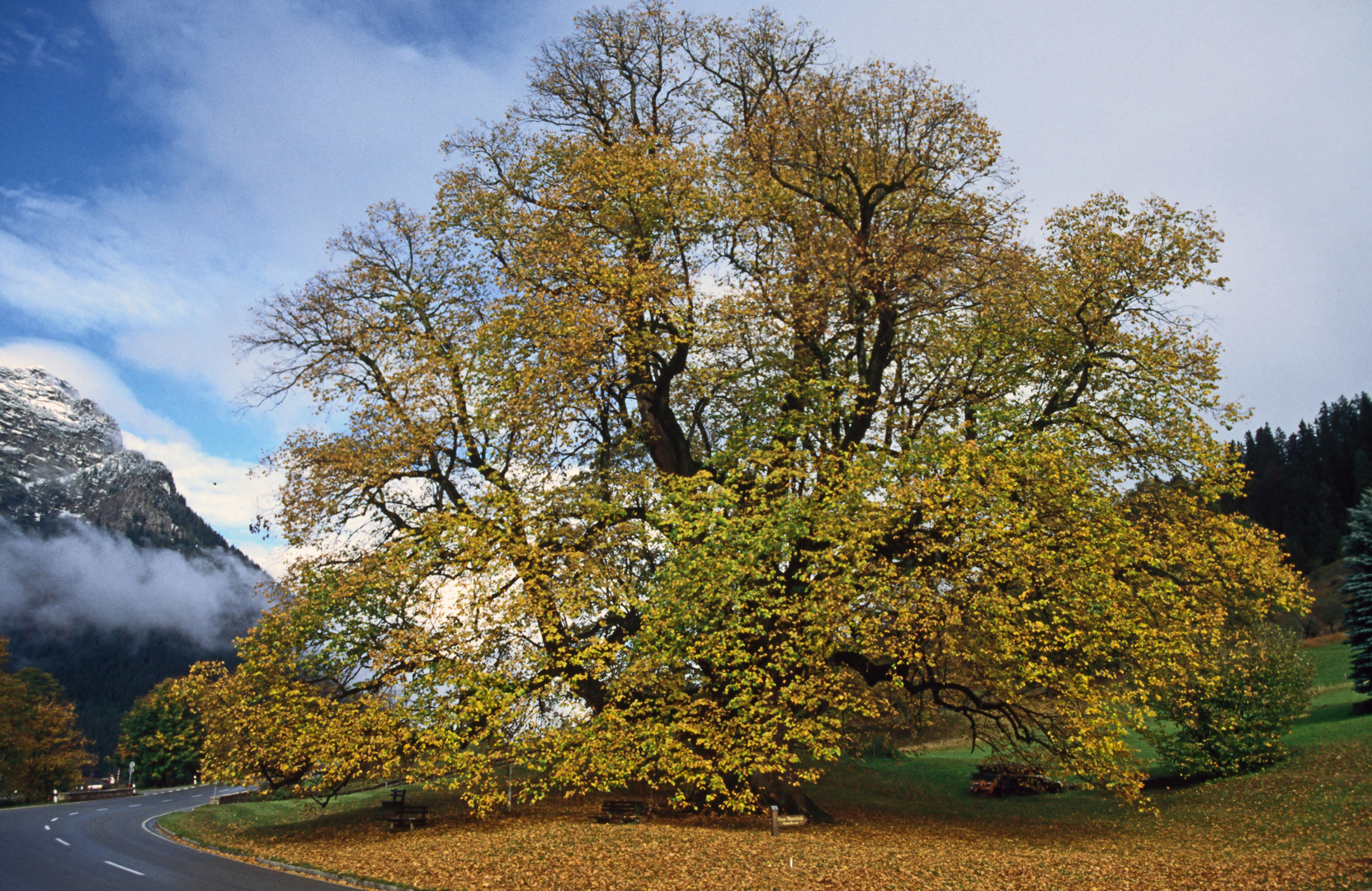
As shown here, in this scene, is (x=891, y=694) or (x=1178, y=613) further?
(x=891, y=694)

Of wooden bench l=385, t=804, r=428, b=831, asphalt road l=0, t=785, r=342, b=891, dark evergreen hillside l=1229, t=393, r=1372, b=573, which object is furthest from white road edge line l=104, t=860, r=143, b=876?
dark evergreen hillside l=1229, t=393, r=1372, b=573

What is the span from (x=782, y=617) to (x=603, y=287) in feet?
29.8

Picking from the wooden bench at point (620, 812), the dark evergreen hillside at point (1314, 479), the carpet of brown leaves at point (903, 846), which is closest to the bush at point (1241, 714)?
the carpet of brown leaves at point (903, 846)

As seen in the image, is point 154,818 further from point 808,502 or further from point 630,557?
point 808,502

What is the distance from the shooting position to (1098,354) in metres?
21.4

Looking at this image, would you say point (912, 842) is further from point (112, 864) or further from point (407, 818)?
point (112, 864)

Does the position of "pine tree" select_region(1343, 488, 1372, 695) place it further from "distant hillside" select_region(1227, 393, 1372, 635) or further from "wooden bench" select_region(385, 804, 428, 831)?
"distant hillside" select_region(1227, 393, 1372, 635)

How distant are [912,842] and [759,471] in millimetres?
9086

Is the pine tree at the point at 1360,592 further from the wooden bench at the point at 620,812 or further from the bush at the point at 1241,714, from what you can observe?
the wooden bench at the point at 620,812

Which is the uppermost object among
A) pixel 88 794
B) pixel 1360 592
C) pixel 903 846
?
pixel 1360 592

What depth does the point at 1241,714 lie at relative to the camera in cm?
2730

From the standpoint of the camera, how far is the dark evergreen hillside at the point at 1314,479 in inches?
3452

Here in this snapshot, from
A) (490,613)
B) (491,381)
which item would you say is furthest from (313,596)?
(491,381)

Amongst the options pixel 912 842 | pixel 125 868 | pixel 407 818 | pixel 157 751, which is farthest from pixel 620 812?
pixel 157 751
